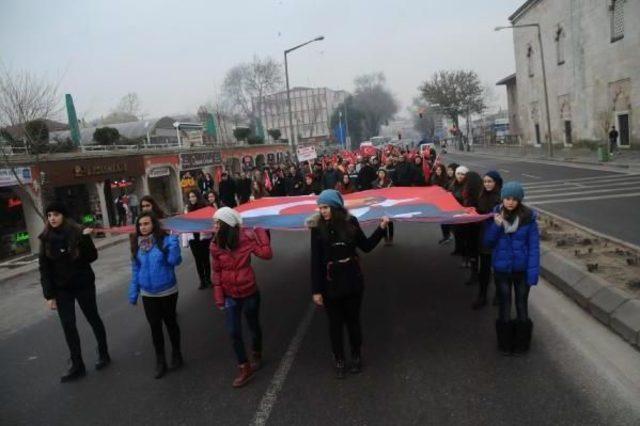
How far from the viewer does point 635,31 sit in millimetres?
31922

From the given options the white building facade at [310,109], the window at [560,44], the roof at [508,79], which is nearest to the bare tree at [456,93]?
the roof at [508,79]

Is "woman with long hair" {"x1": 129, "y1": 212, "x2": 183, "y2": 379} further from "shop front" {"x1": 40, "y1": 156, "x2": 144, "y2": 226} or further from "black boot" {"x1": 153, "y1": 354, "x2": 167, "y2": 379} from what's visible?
"shop front" {"x1": 40, "y1": 156, "x2": 144, "y2": 226}

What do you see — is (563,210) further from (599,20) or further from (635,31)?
(599,20)

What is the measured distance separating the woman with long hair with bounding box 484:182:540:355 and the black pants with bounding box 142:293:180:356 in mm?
3407

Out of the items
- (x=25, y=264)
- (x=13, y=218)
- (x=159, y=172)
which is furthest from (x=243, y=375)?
(x=159, y=172)

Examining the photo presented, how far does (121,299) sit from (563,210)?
11393mm

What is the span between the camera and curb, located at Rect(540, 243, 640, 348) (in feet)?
18.2

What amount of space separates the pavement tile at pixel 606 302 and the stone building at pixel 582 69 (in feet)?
102

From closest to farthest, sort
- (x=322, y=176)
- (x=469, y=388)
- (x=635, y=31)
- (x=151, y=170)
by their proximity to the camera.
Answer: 1. (x=469, y=388)
2. (x=322, y=176)
3. (x=151, y=170)
4. (x=635, y=31)

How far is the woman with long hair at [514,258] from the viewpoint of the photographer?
523cm

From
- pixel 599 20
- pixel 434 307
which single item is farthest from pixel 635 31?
pixel 434 307

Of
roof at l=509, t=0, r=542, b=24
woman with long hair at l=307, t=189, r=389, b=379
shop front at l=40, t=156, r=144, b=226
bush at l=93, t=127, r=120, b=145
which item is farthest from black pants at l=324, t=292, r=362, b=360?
roof at l=509, t=0, r=542, b=24

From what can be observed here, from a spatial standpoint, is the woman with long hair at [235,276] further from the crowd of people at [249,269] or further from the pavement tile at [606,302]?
the pavement tile at [606,302]

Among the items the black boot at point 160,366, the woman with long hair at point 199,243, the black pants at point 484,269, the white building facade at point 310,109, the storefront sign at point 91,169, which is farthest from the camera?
the white building facade at point 310,109
